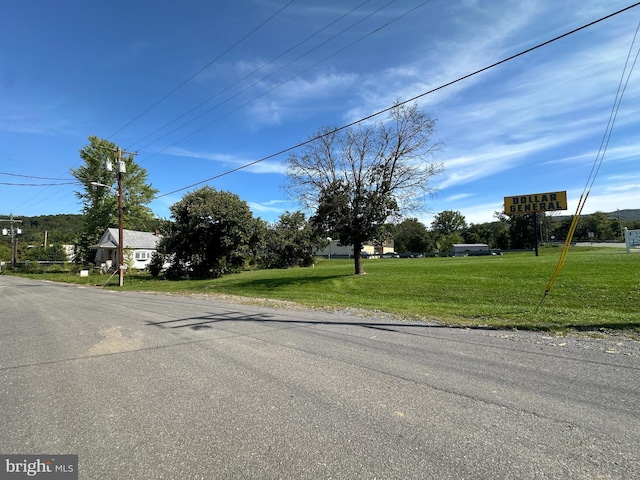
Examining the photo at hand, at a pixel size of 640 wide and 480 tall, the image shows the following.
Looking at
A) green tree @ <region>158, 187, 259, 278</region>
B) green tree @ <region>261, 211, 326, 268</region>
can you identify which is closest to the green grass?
green tree @ <region>158, 187, 259, 278</region>

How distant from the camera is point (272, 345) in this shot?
6.85m

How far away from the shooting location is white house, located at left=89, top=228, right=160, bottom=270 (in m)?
46.1

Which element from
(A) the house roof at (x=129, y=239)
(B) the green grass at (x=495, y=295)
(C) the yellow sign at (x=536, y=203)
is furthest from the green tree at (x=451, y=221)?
(B) the green grass at (x=495, y=295)

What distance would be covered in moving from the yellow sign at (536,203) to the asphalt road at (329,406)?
49093 millimetres

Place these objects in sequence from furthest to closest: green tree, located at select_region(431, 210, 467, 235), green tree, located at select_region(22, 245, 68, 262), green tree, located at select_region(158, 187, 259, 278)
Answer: green tree, located at select_region(431, 210, 467, 235) < green tree, located at select_region(22, 245, 68, 262) < green tree, located at select_region(158, 187, 259, 278)

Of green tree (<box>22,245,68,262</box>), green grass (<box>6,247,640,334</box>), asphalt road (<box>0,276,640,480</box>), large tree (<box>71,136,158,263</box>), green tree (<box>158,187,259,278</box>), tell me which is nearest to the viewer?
asphalt road (<box>0,276,640,480</box>)

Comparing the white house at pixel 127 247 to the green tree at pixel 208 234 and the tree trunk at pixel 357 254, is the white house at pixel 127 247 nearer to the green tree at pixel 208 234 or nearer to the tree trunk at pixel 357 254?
the green tree at pixel 208 234

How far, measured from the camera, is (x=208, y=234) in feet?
104

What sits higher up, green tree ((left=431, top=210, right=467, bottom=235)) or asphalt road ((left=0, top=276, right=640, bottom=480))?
green tree ((left=431, top=210, right=467, bottom=235))

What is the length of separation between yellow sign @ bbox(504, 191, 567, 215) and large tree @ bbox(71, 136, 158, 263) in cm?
5149

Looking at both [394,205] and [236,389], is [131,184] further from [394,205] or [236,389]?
[236,389]

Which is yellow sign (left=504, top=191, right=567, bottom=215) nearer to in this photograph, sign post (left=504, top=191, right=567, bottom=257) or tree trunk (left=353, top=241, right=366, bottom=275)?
sign post (left=504, top=191, right=567, bottom=257)

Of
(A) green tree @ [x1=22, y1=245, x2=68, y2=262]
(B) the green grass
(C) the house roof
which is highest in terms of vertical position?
(C) the house roof

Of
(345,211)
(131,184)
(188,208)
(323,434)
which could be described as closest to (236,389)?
(323,434)
